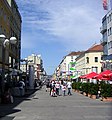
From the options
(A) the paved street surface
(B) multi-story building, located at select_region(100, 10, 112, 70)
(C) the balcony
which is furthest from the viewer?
(C) the balcony

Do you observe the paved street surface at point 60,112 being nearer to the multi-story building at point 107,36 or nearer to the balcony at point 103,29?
the multi-story building at point 107,36

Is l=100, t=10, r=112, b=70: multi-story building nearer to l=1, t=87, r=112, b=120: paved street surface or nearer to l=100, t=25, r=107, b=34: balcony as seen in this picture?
l=100, t=25, r=107, b=34: balcony

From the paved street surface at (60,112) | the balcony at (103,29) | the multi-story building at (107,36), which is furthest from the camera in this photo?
the balcony at (103,29)

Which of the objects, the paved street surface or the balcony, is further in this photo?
the balcony

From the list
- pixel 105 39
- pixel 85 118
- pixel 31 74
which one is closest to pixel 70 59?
pixel 105 39

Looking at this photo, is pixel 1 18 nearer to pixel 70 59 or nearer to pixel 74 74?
pixel 74 74

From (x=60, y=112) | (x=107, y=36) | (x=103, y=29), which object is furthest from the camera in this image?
(x=103, y=29)

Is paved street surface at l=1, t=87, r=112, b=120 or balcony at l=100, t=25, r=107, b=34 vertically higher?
balcony at l=100, t=25, r=107, b=34

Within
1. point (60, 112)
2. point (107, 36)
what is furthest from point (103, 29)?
point (60, 112)

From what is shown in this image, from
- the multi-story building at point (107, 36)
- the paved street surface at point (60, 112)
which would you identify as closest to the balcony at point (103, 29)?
the multi-story building at point (107, 36)

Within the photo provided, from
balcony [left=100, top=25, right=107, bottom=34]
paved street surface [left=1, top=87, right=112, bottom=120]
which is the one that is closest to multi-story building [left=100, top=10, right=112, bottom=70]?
balcony [left=100, top=25, right=107, bottom=34]

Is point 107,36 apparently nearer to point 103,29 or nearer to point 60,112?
point 103,29

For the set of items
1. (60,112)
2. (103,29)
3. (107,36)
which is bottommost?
(60,112)

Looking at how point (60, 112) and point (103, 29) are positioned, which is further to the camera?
point (103, 29)
